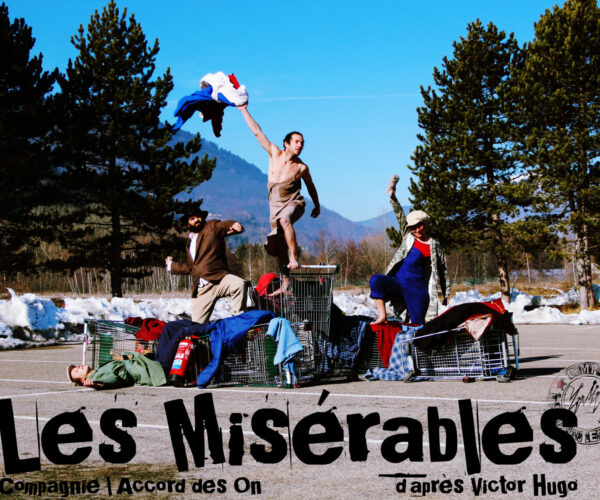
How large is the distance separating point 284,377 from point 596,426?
3.92 m

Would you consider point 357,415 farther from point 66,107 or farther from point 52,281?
point 52,281

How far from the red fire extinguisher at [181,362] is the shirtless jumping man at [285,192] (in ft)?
5.89

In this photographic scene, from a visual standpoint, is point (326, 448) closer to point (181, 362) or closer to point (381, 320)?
point (181, 362)

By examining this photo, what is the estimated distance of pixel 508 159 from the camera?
127 ft

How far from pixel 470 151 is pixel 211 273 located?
99.6 ft

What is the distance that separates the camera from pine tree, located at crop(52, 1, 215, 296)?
120 feet

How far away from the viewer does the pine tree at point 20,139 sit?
33719 mm

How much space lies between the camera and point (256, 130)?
10.4 metres

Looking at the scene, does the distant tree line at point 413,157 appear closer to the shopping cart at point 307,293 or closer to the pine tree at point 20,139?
the pine tree at point 20,139

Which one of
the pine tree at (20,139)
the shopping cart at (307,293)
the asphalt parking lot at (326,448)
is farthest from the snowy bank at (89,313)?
the pine tree at (20,139)

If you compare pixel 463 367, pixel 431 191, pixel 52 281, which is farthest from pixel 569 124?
pixel 52 281

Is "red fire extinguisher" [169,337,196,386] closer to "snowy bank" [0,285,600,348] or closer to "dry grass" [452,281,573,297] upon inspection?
"snowy bank" [0,285,600,348]

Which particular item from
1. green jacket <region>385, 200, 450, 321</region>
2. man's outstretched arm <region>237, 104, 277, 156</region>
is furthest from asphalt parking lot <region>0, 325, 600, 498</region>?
man's outstretched arm <region>237, 104, 277, 156</region>

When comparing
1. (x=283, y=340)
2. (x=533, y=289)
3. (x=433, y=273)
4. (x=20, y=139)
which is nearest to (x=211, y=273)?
(x=283, y=340)
